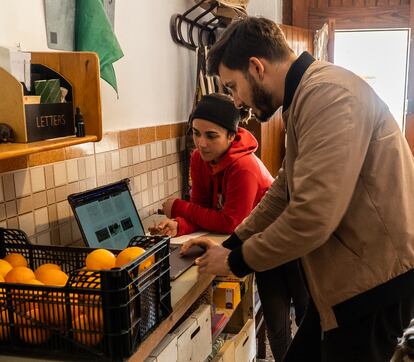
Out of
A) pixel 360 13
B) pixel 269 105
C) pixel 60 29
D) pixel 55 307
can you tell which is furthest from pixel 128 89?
pixel 360 13

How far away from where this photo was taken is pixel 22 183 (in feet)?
5.11

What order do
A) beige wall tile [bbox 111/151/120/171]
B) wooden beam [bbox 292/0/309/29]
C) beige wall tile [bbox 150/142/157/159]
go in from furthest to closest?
wooden beam [bbox 292/0/309/29] → beige wall tile [bbox 150/142/157/159] → beige wall tile [bbox 111/151/120/171]

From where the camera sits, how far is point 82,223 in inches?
63.9

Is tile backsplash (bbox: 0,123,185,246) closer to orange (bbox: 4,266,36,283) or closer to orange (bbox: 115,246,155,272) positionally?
orange (bbox: 4,266,36,283)

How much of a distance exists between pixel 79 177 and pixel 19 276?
0.71 metres

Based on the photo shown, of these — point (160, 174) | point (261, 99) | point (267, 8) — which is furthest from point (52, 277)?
point (267, 8)

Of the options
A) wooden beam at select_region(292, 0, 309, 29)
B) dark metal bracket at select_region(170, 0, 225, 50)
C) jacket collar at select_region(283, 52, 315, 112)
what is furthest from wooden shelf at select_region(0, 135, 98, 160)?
wooden beam at select_region(292, 0, 309, 29)

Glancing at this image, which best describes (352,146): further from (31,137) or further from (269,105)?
(31,137)

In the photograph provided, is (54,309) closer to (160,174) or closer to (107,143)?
(107,143)

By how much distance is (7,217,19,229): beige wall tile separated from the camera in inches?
59.6

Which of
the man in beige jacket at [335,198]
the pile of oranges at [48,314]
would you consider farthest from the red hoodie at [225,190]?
the pile of oranges at [48,314]

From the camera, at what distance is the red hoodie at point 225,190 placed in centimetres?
210

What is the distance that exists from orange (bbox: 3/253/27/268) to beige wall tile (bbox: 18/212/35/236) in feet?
0.67

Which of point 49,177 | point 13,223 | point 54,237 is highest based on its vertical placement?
point 49,177
